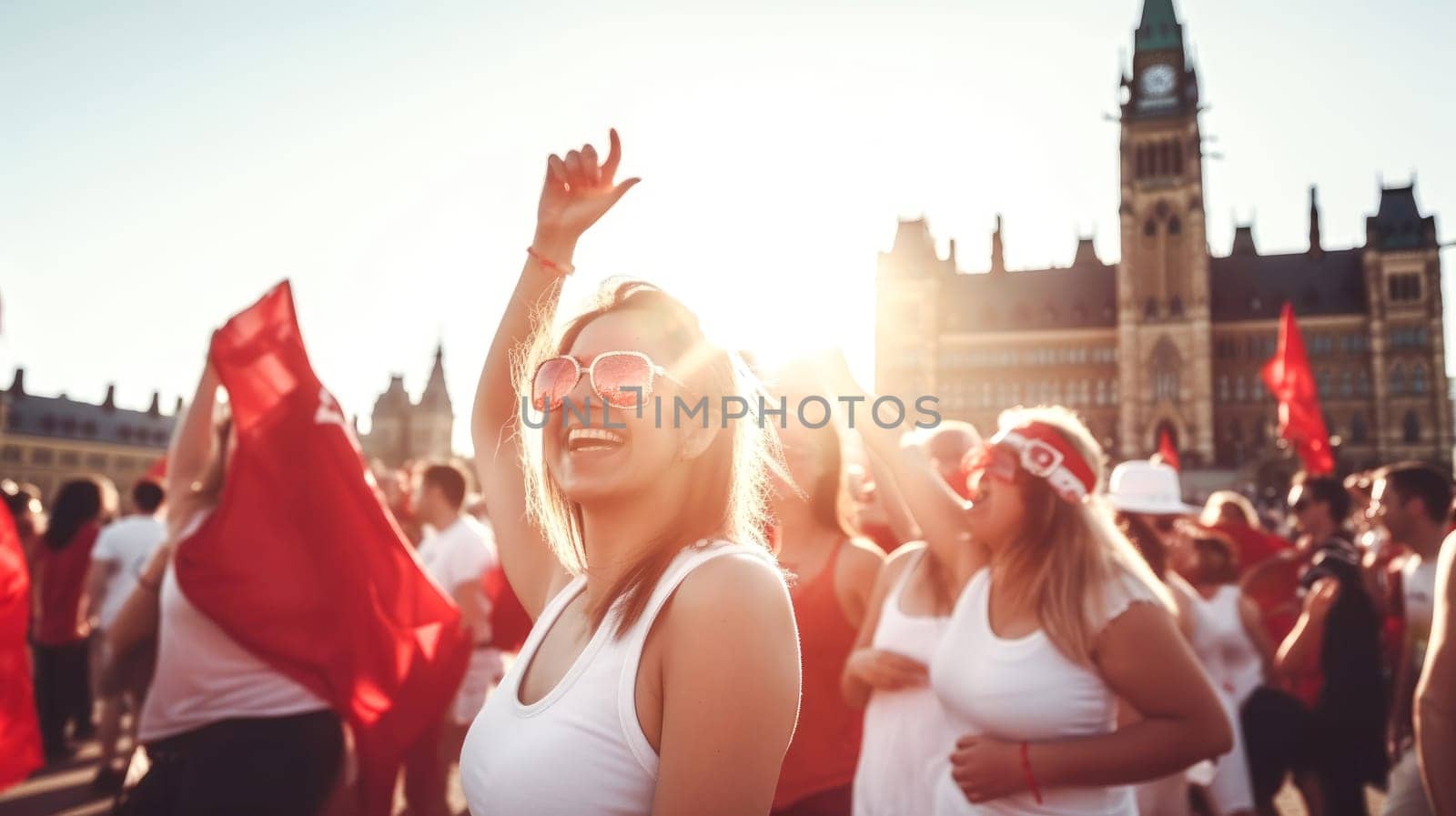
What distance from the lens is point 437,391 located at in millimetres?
76438

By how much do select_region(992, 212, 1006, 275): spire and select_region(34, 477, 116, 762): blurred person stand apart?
62614 millimetres

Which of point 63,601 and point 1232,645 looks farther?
point 63,601

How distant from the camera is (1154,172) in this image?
5719cm

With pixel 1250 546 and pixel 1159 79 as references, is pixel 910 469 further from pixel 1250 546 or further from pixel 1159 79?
pixel 1159 79

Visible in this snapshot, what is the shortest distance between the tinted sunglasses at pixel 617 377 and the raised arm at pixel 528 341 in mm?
360

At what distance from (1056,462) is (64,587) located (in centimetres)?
741

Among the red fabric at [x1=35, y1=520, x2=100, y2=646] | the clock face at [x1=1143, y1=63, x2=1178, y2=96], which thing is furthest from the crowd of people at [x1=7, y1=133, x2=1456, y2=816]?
the clock face at [x1=1143, y1=63, x2=1178, y2=96]

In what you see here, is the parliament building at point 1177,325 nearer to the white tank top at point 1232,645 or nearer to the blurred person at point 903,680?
the white tank top at point 1232,645

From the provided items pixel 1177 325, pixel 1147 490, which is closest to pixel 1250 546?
pixel 1147 490

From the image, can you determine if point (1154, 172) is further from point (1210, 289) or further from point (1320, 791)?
point (1320, 791)

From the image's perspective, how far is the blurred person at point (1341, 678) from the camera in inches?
200

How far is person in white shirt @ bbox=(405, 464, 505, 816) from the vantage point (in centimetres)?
531

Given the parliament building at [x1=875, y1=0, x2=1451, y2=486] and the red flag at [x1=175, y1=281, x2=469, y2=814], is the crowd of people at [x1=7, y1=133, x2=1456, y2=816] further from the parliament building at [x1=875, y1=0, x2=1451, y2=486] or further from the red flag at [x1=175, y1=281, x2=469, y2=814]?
the parliament building at [x1=875, y1=0, x2=1451, y2=486]

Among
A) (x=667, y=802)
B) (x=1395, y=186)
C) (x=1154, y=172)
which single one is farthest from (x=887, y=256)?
(x=667, y=802)
